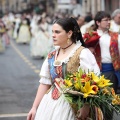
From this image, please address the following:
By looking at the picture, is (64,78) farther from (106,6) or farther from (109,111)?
(106,6)

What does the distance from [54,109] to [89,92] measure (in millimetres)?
438

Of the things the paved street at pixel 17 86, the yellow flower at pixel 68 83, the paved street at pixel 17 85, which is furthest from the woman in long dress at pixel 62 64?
the paved street at pixel 17 86

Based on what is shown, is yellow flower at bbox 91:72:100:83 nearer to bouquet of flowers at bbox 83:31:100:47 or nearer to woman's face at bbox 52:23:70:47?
woman's face at bbox 52:23:70:47

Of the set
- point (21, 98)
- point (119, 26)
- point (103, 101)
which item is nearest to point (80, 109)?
point (103, 101)

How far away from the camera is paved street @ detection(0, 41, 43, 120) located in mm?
8639

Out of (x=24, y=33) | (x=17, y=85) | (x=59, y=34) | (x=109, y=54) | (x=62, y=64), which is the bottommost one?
(x=24, y=33)

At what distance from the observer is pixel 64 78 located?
4438 mm

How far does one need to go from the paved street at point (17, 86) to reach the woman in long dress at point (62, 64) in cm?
359

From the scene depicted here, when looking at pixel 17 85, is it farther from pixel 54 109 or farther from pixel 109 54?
pixel 54 109

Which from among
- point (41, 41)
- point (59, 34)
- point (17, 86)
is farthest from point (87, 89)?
point (41, 41)

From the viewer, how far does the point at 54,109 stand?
171 inches

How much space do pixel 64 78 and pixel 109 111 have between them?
1.59ft

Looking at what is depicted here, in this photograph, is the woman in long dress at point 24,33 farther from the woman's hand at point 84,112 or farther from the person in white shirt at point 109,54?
the woman's hand at point 84,112

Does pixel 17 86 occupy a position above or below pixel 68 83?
below
